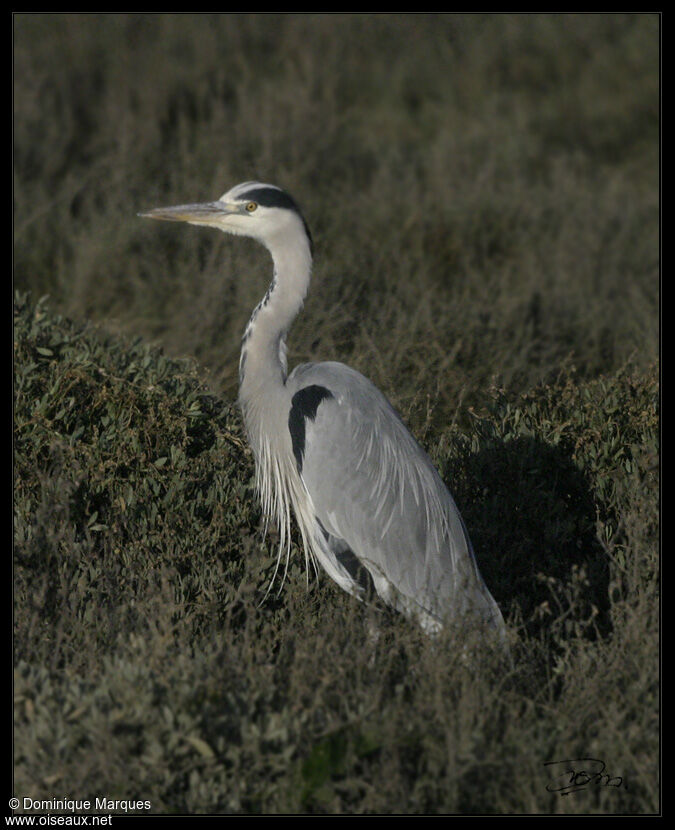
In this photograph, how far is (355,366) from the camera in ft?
18.0

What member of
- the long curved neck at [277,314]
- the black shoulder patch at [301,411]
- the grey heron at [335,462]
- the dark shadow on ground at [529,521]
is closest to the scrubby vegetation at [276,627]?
the dark shadow on ground at [529,521]

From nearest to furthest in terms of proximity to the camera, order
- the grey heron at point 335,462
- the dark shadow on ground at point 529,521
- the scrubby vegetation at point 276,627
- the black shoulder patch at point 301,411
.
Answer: the scrubby vegetation at point 276,627
the grey heron at point 335,462
the black shoulder patch at point 301,411
the dark shadow on ground at point 529,521

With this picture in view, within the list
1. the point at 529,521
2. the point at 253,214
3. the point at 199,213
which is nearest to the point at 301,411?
the point at 253,214

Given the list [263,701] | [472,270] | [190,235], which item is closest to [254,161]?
[190,235]

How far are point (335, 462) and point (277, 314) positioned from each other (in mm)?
591

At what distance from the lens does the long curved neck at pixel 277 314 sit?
411 cm

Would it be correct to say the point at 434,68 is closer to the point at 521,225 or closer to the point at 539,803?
the point at 521,225

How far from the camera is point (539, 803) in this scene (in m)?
2.89

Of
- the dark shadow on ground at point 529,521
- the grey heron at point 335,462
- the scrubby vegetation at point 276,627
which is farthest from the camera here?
the dark shadow on ground at point 529,521

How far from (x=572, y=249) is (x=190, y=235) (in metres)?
2.73

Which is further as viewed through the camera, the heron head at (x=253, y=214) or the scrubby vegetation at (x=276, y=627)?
the heron head at (x=253, y=214)
